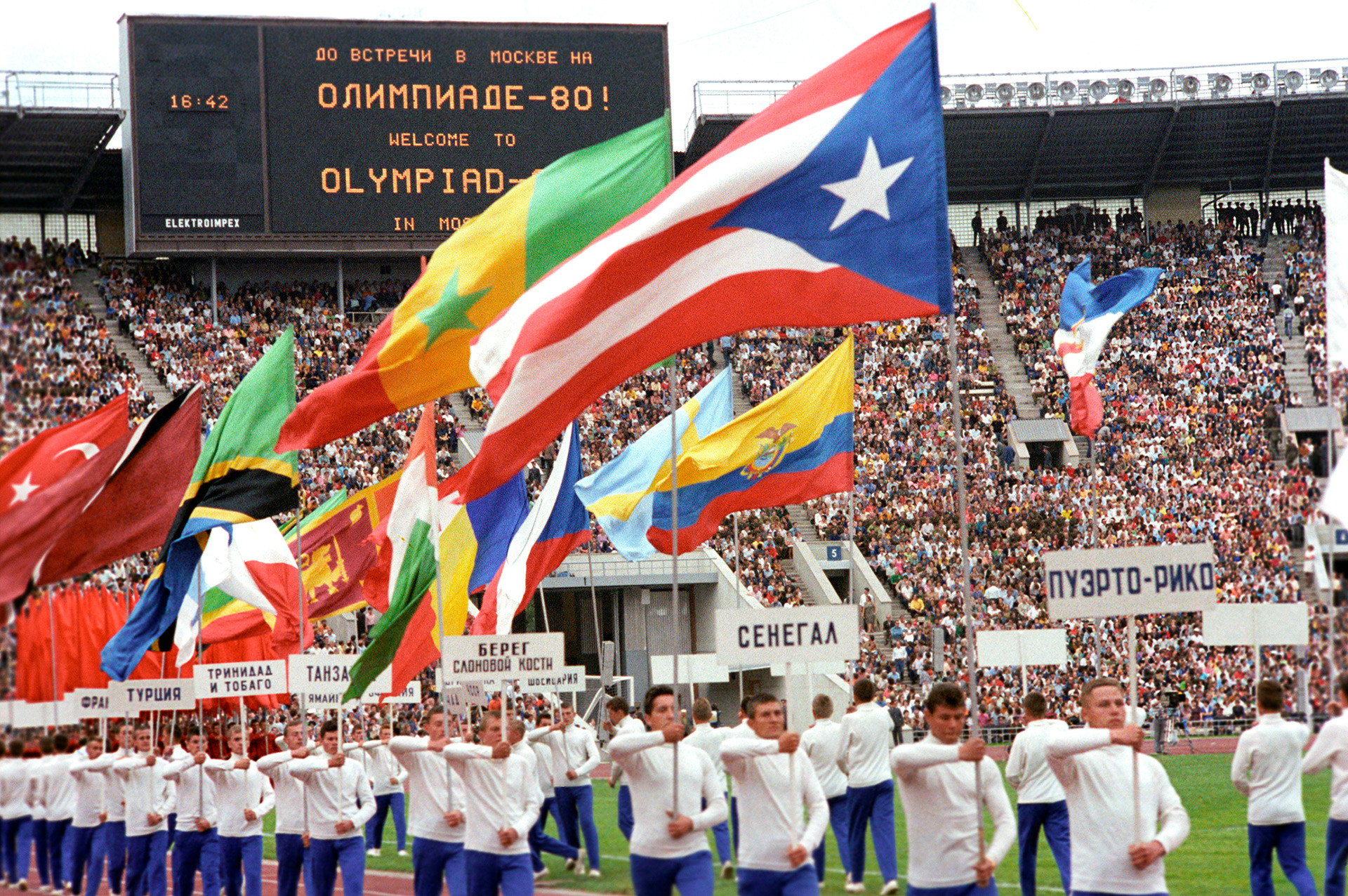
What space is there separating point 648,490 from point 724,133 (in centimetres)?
2840

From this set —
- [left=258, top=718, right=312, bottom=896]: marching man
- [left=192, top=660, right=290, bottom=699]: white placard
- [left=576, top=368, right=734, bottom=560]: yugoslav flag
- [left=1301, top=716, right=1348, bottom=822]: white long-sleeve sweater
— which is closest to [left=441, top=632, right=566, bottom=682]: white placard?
[left=258, top=718, right=312, bottom=896]: marching man

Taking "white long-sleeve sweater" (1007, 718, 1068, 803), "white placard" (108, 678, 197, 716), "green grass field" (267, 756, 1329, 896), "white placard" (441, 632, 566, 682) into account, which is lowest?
"green grass field" (267, 756, 1329, 896)

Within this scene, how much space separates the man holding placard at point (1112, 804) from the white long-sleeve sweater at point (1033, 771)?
441 centimetres

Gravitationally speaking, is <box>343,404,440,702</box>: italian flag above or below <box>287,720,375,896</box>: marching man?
above

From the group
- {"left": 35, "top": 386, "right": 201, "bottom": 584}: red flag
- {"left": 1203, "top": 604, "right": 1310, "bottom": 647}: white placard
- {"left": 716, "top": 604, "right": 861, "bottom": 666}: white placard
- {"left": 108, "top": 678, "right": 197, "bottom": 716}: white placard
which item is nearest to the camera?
{"left": 716, "top": 604, "right": 861, "bottom": 666}: white placard

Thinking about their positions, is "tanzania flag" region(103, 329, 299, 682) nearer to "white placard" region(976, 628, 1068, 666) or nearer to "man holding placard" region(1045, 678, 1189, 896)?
"man holding placard" region(1045, 678, 1189, 896)

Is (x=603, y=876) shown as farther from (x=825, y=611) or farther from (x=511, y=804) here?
(x=825, y=611)

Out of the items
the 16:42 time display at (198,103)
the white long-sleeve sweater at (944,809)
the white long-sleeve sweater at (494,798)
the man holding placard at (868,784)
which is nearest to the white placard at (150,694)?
the white long-sleeve sweater at (494,798)

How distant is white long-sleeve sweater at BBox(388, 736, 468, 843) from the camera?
13.4 meters

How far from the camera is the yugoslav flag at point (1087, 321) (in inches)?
904

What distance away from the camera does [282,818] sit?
1536 cm

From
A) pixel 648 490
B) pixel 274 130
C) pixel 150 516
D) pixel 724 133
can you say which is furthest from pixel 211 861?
pixel 724 133

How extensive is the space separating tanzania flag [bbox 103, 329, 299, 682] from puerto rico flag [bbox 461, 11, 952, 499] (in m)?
6.82

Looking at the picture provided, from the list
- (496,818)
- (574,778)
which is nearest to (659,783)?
(496,818)
